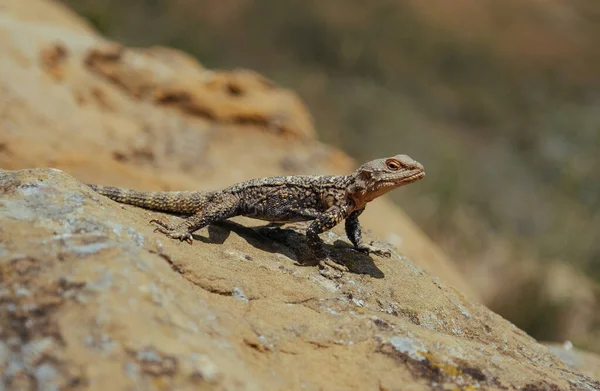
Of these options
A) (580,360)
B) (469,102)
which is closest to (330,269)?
(580,360)

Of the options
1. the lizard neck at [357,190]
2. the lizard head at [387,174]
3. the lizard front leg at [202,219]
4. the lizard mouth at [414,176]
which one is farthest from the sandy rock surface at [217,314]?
the lizard mouth at [414,176]

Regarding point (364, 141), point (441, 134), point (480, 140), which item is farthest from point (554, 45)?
point (364, 141)

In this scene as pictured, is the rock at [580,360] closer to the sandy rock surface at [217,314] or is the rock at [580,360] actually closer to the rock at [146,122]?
the sandy rock surface at [217,314]

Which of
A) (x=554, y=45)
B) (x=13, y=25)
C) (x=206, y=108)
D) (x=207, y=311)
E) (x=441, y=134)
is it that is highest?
(x=554, y=45)

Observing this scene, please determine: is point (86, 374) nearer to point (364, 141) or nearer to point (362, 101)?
point (364, 141)

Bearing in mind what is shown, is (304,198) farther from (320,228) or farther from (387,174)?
(387,174)

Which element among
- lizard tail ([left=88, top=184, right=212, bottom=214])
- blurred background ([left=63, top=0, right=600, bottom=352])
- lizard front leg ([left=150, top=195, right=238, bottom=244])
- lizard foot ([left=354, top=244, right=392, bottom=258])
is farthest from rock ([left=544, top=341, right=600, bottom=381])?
blurred background ([left=63, top=0, right=600, bottom=352])

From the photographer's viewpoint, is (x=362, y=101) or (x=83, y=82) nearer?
(x=83, y=82)
